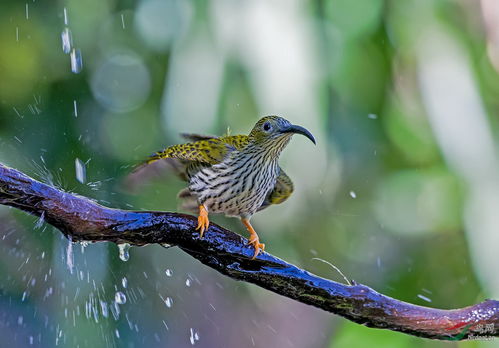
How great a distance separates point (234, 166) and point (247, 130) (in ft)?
4.06

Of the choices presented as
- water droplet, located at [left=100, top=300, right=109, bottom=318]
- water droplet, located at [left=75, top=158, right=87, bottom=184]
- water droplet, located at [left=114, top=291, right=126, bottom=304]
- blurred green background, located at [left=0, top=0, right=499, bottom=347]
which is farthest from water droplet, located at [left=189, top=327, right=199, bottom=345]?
water droplet, located at [left=75, top=158, right=87, bottom=184]

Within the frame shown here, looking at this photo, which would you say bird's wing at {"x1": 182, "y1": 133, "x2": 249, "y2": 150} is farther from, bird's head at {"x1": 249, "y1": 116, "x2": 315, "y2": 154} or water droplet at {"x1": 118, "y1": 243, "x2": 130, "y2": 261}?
water droplet at {"x1": 118, "y1": 243, "x2": 130, "y2": 261}

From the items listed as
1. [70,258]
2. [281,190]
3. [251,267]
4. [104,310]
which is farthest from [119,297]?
[251,267]

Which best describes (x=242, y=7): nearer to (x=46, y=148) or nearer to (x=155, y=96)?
(x=155, y=96)

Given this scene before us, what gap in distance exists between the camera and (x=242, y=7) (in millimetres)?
4488

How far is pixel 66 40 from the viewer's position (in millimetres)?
5098

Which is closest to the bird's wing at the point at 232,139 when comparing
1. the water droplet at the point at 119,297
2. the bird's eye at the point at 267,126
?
the bird's eye at the point at 267,126

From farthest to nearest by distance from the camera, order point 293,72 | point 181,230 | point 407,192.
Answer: point 407,192
point 293,72
point 181,230

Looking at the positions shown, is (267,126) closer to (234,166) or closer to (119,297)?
(234,166)

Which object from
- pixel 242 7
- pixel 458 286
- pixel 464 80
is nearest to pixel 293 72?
pixel 242 7

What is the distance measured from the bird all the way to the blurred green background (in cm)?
51

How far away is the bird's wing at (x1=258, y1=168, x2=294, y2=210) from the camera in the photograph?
379cm

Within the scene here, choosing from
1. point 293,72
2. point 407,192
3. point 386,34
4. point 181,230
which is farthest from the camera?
point 407,192

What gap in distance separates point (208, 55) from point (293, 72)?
1.68 ft
